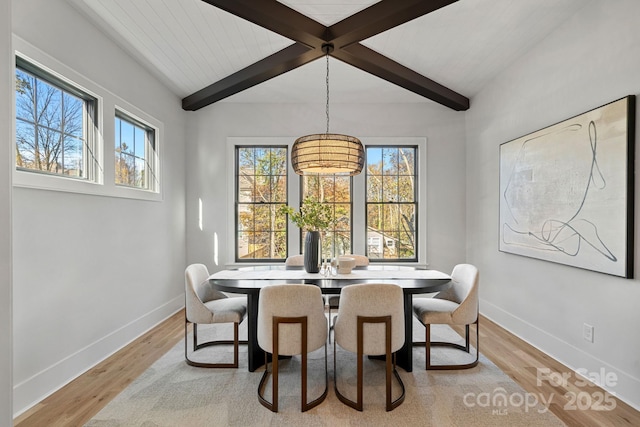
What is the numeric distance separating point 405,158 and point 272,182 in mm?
1954

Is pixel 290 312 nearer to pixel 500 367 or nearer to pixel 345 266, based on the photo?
pixel 345 266

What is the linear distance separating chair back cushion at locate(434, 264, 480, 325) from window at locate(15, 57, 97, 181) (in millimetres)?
3293

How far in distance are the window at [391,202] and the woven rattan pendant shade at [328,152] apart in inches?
70.4

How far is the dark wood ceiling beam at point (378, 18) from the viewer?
7.99ft

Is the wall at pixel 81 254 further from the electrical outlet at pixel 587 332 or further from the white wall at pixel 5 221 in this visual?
the electrical outlet at pixel 587 332

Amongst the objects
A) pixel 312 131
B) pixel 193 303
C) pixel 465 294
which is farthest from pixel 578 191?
pixel 193 303

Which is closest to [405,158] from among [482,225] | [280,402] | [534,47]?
[482,225]

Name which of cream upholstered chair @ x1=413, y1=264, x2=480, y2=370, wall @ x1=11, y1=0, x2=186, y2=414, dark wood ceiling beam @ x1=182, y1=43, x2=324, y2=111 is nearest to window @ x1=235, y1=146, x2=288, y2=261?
dark wood ceiling beam @ x1=182, y1=43, x2=324, y2=111

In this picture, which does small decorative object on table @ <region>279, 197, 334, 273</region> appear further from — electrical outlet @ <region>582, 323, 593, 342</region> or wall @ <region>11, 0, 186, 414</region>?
electrical outlet @ <region>582, 323, 593, 342</region>

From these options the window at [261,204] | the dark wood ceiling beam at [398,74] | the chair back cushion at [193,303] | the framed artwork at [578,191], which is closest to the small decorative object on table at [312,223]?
the chair back cushion at [193,303]

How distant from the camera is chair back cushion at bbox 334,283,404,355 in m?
2.03

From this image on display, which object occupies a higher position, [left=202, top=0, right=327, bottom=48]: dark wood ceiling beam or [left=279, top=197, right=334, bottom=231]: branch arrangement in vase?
[left=202, top=0, right=327, bottom=48]: dark wood ceiling beam

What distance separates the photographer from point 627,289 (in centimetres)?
214

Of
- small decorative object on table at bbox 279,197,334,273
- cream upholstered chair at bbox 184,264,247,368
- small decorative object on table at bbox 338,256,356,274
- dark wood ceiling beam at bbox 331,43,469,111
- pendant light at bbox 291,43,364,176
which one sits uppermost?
dark wood ceiling beam at bbox 331,43,469,111
